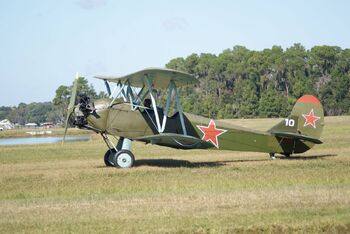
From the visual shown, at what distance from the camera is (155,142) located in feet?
54.1

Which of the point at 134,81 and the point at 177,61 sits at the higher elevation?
the point at 177,61

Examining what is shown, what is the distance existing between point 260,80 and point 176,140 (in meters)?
85.8

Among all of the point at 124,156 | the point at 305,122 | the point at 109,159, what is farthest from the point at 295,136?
the point at 109,159

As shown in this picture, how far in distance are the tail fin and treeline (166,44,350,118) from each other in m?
62.3

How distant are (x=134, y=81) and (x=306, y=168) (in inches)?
234

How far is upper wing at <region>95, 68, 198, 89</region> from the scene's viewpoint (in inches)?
628

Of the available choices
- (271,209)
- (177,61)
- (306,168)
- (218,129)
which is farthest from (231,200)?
(177,61)

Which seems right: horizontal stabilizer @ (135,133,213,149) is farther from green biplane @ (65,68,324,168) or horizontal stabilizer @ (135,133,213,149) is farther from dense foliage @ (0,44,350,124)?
dense foliage @ (0,44,350,124)

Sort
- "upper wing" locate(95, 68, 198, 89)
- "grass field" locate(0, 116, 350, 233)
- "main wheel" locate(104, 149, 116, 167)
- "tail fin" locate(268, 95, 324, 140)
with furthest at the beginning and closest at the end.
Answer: "tail fin" locate(268, 95, 324, 140)
"main wheel" locate(104, 149, 116, 167)
"upper wing" locate(95, 68, 198, 89)
"grass field" locate(0, 116, 350, 233)

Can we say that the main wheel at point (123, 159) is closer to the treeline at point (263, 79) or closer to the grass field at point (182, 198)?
the grass field at point (182, 198)

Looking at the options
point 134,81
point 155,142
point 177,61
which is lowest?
point 155,142

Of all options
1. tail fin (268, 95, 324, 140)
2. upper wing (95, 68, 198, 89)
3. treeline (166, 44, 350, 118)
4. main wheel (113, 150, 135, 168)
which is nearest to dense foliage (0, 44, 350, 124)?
treeline (166, 44, 350, 118)

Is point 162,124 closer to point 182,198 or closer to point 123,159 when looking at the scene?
point 123,159

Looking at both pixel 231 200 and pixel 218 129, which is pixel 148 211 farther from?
pixel 218 129
